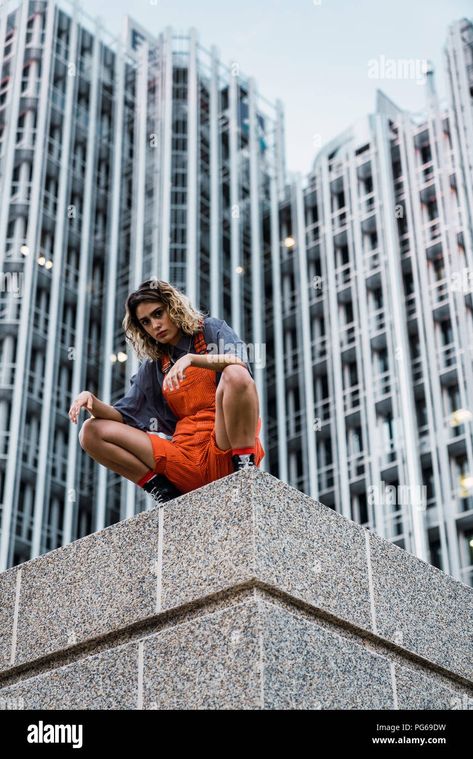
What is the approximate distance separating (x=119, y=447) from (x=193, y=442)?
526mm

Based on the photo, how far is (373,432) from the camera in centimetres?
4575

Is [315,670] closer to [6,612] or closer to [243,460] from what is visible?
[243,460]

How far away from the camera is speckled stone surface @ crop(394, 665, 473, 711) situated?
7.30 m

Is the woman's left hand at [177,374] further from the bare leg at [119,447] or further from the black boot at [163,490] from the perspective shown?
the black boot at [163,490]

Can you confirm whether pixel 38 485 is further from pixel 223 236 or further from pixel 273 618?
pixel 273 618

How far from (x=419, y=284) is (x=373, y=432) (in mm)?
6868

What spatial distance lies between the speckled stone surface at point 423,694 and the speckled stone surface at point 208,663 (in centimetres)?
133

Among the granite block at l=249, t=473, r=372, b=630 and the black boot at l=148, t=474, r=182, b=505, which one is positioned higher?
the black boot at l=148, t=474, r=182, b=505

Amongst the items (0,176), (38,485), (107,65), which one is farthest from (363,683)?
(107,65)

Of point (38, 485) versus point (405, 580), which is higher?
point (38, 485)

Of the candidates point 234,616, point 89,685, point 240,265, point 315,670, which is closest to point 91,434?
point 89,685

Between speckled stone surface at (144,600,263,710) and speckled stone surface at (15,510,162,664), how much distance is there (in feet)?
1.26

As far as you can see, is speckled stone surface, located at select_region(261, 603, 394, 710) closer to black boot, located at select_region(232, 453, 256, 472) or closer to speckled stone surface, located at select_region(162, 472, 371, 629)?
speckled stone surface, located at select_region(162, 472, 371, 629)

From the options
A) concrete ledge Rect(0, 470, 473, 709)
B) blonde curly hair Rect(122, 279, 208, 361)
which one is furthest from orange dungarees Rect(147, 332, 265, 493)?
concrete ledge Rect(0, 470, 473, 709)
